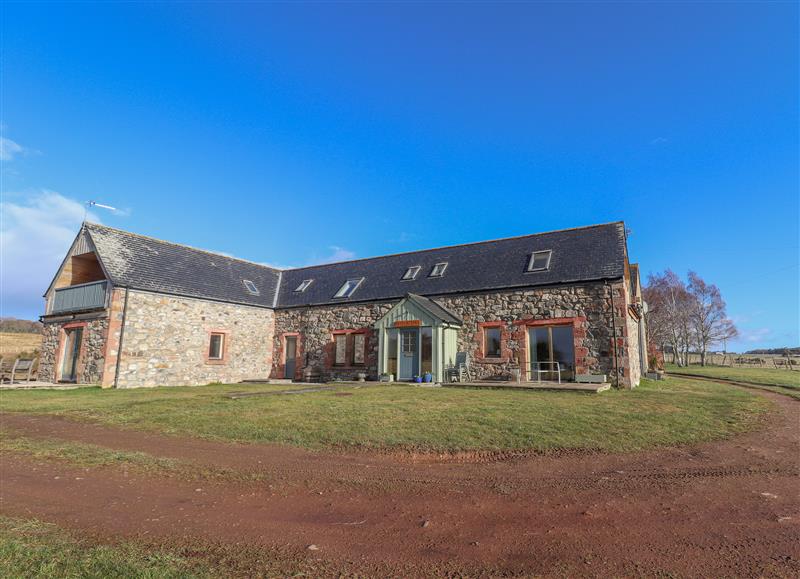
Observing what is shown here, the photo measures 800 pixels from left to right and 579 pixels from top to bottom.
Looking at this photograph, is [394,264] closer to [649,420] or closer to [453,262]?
[453,262]

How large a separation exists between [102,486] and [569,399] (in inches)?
445

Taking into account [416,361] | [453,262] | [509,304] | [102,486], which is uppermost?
[453,262]

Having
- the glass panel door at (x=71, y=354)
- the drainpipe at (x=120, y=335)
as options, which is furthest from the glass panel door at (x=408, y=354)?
the glass panel door at (x=71, y=354)

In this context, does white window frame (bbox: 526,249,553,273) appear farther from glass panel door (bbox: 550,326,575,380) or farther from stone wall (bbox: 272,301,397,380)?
stone wall (bbox: 272,301,397,380)

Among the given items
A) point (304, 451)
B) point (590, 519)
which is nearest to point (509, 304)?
point (304, 451)

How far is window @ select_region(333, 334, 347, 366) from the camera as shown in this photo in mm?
23922

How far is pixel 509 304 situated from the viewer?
1997 cm

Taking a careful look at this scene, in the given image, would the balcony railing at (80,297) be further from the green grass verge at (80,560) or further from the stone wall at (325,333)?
the green grass verge at (80,560)

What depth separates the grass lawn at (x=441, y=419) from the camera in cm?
795

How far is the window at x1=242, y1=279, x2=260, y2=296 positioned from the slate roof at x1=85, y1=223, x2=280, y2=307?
→ 25cm

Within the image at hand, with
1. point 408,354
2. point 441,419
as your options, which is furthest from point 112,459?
point 408,354

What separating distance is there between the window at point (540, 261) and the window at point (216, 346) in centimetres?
1630

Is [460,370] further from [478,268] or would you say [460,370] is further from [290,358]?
[290,358]

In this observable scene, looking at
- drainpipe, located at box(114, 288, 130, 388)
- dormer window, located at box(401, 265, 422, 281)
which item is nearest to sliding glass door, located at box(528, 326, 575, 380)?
dormer window, located at box(401, 265, 422, 281)
